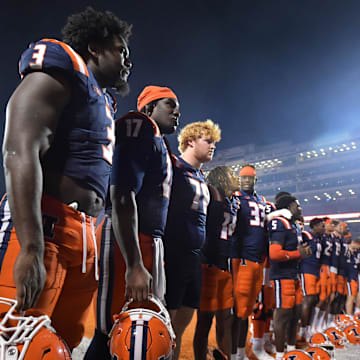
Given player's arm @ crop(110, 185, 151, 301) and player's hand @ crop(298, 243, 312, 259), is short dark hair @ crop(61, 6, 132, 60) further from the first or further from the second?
player's hand @ crop(298, 243, 312, 259)

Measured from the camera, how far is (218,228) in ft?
12.0

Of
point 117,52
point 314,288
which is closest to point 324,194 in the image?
point 314,288

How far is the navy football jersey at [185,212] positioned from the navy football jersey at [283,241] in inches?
72.3

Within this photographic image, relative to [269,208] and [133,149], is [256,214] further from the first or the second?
[133,149]

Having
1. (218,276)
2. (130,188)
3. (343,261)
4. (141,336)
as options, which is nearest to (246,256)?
(218,276)

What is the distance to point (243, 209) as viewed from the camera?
4.40 m

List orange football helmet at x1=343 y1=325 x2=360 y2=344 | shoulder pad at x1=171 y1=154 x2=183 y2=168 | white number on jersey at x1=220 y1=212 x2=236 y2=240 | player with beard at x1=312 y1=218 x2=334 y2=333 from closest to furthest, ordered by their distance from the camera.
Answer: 1. shoulder pad at x1=171 y1=154 x2=183 y2=168
2. white number on jersey at x1=220 y1=212 x2=236 y2=240
3. orange football helmet at x1=343 y1=325 x2=360 y2=344
4. player with beard at x1=312 y1=218 x2=334 y2=333

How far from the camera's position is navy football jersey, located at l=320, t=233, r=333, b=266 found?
22.4 ft

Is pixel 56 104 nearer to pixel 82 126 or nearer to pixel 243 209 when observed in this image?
pixel 82 126

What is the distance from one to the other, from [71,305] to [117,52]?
1.09m

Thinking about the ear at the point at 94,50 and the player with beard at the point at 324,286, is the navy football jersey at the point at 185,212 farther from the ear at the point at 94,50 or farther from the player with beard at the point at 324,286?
the player with beard at the point at 324,286

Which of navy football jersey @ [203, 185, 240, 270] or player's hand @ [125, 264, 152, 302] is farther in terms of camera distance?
navy football jersey @ [203, 185, 240, 270]

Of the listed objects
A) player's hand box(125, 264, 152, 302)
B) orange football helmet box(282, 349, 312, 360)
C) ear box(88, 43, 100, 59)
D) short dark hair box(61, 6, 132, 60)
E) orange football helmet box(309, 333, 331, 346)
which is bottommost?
orange football helmet box(309, 333, 331, 346)

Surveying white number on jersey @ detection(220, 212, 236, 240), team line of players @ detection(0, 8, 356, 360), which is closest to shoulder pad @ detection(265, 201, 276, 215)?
white number on jersey @ detection(220, 212, 236, 240)
